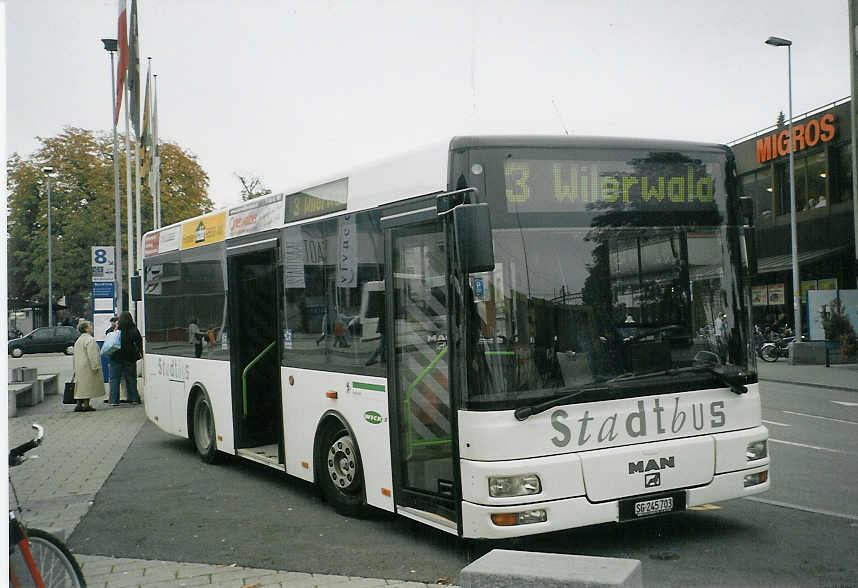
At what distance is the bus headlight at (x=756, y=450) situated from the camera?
6.93 meters

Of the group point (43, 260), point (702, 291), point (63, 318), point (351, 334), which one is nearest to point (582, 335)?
point (702, 291)

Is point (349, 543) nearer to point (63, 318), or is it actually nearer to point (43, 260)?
point (43, 260)

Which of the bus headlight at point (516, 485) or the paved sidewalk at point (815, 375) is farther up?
the bus headlight at point (516, 485)

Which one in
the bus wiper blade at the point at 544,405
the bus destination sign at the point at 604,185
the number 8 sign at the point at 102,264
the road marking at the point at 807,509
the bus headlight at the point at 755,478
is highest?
the number 8 sign at the point at 102,264

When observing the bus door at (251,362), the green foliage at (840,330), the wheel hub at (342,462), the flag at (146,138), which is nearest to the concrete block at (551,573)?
the wheel hub at (342,462)

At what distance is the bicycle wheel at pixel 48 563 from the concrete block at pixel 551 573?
1.94m

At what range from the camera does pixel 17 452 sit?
4.73 metres

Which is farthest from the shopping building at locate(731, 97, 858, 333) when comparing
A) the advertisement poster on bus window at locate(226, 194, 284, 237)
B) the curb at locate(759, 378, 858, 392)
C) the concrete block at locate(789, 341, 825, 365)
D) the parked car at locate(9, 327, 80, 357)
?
the parked car at locate(9, 327, 80, 357)

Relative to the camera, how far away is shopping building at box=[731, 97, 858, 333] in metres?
35.5

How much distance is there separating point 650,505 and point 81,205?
5108 centimetres

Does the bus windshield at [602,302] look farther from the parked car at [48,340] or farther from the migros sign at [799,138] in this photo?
the parked car at [48,340]

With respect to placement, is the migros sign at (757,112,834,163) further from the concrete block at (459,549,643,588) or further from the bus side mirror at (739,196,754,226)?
the concrete block at (459,549,643,588)

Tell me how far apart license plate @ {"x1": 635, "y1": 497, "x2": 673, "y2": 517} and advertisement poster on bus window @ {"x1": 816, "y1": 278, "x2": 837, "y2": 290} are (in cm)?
3255

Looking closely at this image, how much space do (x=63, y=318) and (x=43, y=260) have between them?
20869mm
